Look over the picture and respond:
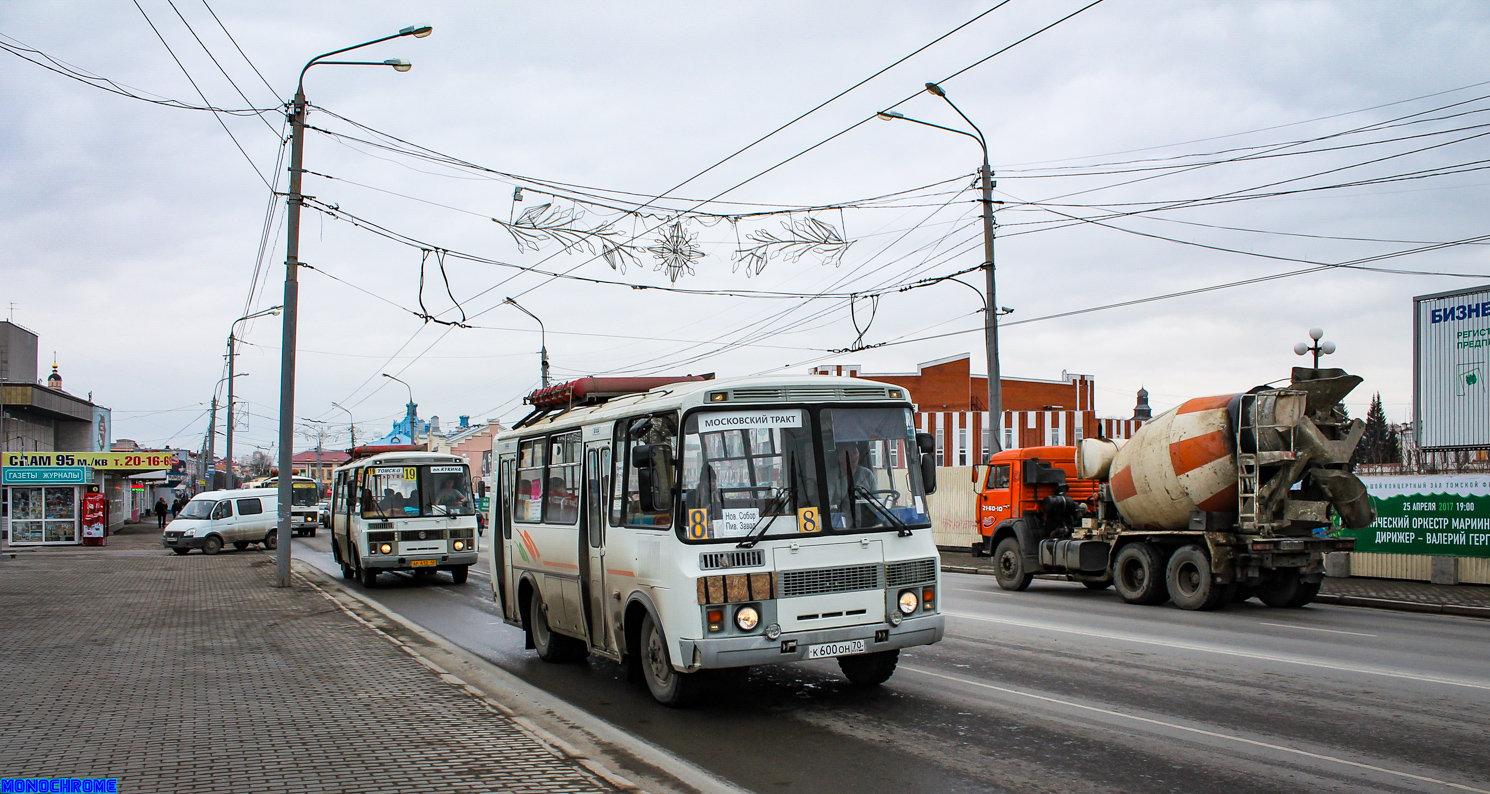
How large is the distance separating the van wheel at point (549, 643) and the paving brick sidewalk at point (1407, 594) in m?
12.6

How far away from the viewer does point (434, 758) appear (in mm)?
6652

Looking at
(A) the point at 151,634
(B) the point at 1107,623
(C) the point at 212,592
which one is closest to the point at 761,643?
(B) the point at 1107,623

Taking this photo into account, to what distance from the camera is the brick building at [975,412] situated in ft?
201

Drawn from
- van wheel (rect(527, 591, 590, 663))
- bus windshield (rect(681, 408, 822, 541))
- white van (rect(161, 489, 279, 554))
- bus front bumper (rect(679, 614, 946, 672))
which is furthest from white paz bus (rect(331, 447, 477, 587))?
white van (rect(161, 489, 279, 554))

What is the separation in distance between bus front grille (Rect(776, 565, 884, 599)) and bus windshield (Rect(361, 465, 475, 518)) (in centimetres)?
1428

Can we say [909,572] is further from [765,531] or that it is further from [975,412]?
[975,412]

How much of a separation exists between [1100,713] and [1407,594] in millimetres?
12410

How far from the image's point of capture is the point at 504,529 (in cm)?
1239

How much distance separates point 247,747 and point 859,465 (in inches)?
185

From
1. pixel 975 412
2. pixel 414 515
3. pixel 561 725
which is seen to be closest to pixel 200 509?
pixel 414 515

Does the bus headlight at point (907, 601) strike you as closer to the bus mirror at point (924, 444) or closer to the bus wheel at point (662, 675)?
the bus mirror at point (924, 444)

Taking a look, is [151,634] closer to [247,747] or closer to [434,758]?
[247,747]

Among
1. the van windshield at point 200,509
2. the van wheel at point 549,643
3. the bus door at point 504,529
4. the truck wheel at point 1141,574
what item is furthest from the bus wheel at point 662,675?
the van windshield at point 200,509

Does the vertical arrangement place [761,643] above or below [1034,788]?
above
